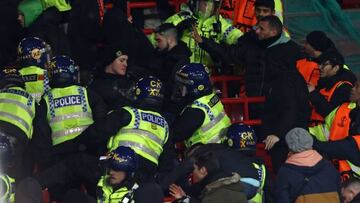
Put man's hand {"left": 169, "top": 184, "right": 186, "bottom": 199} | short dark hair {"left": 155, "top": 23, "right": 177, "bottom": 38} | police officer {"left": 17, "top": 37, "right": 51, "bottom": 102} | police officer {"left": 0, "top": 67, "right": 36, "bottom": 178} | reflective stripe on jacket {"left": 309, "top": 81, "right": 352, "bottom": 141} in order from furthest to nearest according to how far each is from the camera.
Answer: short dark hair {"left": 155, "top": 23, "right": 177, "bottom": 38}, reflective stripe on jacket {"left": 309, "top": 81, "right": 352, "bottom": 141}, police officer {"left": 17, "top": 37, "right": 51, "bottom": 102}, police officer {"left": 0, "top": 67, "right": 36, "bottom": 178}, man's hand {"left": 169, "top": 184, "right": 186, "bottom": 199}

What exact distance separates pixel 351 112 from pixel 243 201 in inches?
111

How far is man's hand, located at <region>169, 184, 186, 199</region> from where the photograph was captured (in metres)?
13.2

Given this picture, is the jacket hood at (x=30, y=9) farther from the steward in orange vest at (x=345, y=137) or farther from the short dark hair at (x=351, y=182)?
the short dark hair at (x=351, y=182)

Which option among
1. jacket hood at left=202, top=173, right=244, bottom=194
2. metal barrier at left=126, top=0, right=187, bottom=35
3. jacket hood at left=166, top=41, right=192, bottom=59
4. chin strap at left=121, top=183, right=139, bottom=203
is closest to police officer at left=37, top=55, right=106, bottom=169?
chin strap at left=121, top=183, right=139, bottom=203

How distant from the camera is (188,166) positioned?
13.4 m

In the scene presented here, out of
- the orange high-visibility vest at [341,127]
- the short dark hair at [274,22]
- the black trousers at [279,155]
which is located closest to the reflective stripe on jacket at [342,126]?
the orange high-visibility vest at [341,127]

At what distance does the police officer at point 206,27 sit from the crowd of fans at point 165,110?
1 centimetres

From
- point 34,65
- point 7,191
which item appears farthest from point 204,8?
point 7,191

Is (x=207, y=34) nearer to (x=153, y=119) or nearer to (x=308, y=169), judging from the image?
(x=153, y=119)

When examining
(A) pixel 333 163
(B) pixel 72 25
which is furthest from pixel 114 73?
(A) pixel 333 163

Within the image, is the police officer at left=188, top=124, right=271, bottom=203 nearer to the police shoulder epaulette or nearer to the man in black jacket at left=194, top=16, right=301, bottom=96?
the man in black jacket at left=194, top=16, right=301, bottom=96

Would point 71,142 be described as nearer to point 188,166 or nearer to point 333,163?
point 188,166

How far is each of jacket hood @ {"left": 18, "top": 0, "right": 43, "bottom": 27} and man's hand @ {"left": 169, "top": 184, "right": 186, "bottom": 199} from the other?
3876 mm

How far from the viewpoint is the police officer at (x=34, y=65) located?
14570 millimetres
